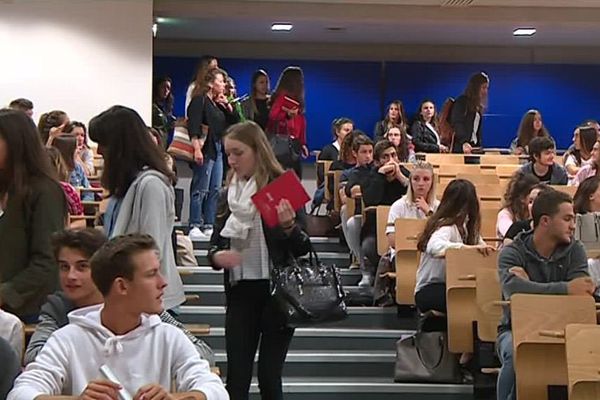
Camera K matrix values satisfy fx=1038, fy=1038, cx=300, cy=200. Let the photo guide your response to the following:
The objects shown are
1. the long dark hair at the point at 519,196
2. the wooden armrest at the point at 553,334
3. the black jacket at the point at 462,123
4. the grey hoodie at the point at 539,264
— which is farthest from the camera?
the black jacket at the point at 462,123

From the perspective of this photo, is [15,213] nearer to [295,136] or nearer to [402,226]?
[402,226]

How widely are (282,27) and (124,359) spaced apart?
9.66 metres

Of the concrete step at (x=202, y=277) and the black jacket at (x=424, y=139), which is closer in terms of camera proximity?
the concrete step at (x=202, y=277)

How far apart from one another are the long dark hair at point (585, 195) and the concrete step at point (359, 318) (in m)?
1.22

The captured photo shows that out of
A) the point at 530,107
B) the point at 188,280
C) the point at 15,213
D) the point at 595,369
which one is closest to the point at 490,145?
the point at 530,107

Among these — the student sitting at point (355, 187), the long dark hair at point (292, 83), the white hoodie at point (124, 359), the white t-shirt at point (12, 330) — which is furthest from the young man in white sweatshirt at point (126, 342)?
the long dark hair at point (292, 83)

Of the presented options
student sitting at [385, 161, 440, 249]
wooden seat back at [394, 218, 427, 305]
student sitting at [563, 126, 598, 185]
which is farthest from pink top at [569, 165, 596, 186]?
wooden seat back at [394, 218, 427, 305]

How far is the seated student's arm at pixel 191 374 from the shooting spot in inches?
98.0

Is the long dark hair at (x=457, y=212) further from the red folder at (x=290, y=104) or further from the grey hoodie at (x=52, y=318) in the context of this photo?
the grey hoodie at (x=52, y=318)

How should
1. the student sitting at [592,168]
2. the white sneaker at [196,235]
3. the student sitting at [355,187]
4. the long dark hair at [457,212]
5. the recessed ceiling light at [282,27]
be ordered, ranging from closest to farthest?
the long dark hair at [457,212] → the student sitting at [355,187] → the student sitting at [592,168] → the white sneaker at [196,235] → the recessed ceiling light at [282,27]

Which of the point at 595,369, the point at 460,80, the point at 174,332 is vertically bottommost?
the point at 595,369

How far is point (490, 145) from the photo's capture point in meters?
13.0

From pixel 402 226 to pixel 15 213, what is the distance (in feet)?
10.7

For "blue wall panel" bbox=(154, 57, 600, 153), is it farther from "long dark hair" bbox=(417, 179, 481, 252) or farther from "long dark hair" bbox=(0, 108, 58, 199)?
"long dark hair" bbox=(0, 108, 58, 199)
